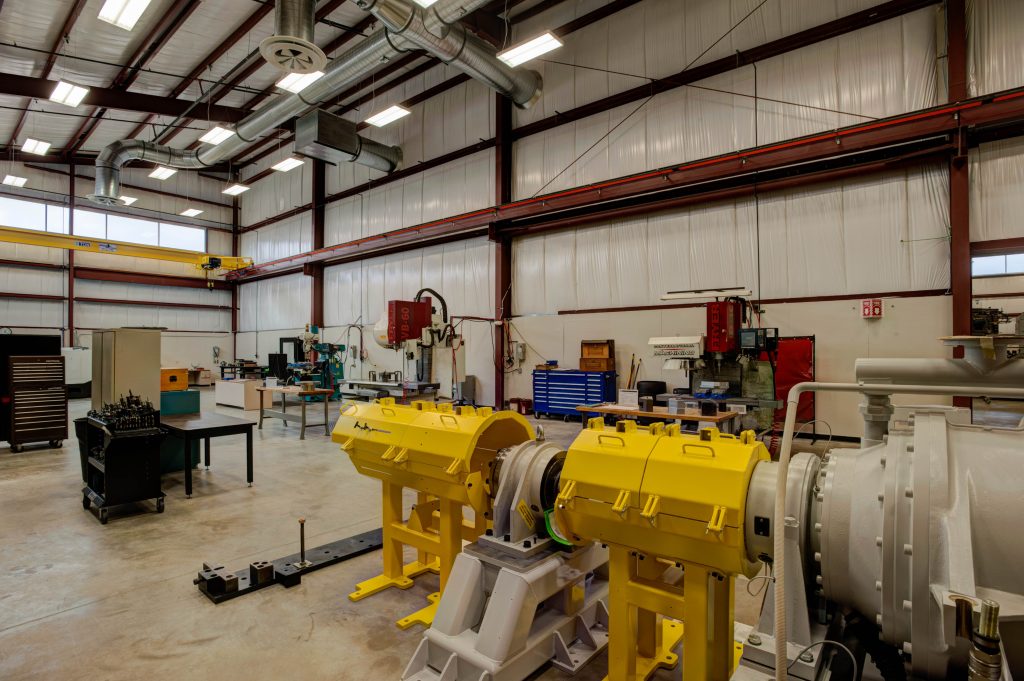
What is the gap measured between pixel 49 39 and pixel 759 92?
9.44m

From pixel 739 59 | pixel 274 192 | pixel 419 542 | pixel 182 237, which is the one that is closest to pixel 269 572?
pixel 419 542

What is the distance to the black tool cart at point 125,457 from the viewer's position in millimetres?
3287

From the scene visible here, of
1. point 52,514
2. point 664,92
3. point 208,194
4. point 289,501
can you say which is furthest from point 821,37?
point 208,194

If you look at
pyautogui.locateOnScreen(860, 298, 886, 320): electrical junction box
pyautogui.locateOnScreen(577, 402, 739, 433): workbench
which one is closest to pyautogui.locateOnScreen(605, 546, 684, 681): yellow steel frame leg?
pyautogui.locateOnScreen(577, 402, 739, 433): workbench

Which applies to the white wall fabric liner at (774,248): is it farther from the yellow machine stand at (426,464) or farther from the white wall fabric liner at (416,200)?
the yellow machine stand at (426,464)

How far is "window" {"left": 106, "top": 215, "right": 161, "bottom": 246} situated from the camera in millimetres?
12773

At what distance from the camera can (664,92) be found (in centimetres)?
677

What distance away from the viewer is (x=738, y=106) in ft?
20.4

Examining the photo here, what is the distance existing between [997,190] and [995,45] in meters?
1.41

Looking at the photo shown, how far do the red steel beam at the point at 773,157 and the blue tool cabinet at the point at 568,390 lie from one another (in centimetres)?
241

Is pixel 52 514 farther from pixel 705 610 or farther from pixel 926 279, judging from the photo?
pixel 926 279

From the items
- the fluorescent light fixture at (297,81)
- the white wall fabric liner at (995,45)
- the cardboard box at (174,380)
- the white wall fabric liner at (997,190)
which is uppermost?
the fluorescent light fixture at (297,81)

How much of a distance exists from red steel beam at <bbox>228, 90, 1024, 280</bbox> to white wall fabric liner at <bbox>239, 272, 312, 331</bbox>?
5798 mm

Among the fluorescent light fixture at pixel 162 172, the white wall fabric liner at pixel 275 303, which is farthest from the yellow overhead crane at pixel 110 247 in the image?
the fluorescent light fixture at pixel 162 172
